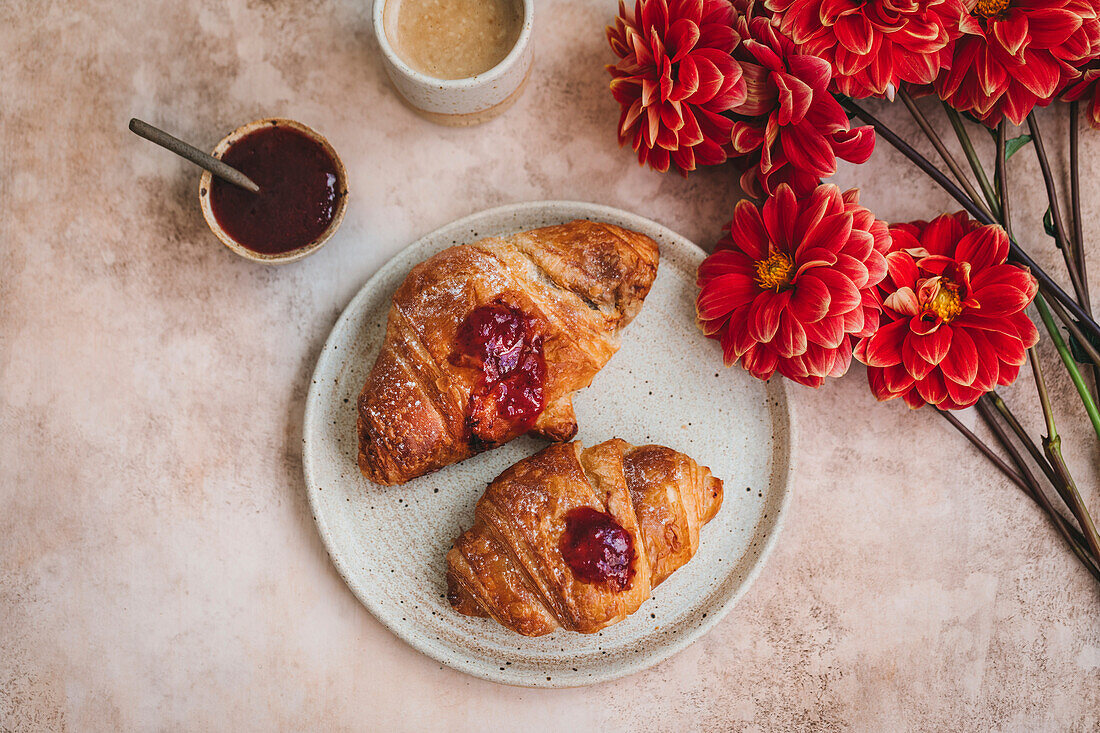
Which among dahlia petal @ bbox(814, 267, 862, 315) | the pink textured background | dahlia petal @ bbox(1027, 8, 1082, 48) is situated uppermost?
dahlia petal @ bbox(1027, 8, 1082, 48)

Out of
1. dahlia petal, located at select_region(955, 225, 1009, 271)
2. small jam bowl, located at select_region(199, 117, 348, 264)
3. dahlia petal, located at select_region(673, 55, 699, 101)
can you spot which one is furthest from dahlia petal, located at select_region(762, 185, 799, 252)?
small jam bowl, located at select_region(199, 117, 348, 264)

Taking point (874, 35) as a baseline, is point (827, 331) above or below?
below

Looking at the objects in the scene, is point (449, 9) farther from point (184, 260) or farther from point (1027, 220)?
point (1027, 220)

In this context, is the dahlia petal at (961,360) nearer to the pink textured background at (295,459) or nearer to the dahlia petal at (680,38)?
the pink textured background at (295,459)

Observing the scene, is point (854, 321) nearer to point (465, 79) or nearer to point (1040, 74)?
point (1040, 74)

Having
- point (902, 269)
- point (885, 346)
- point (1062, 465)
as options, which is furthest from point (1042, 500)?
point (902, 269)

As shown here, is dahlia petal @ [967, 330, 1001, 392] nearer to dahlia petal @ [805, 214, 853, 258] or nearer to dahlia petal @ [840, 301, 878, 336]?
dahlia petal @ [840, 301, 878, 336]
